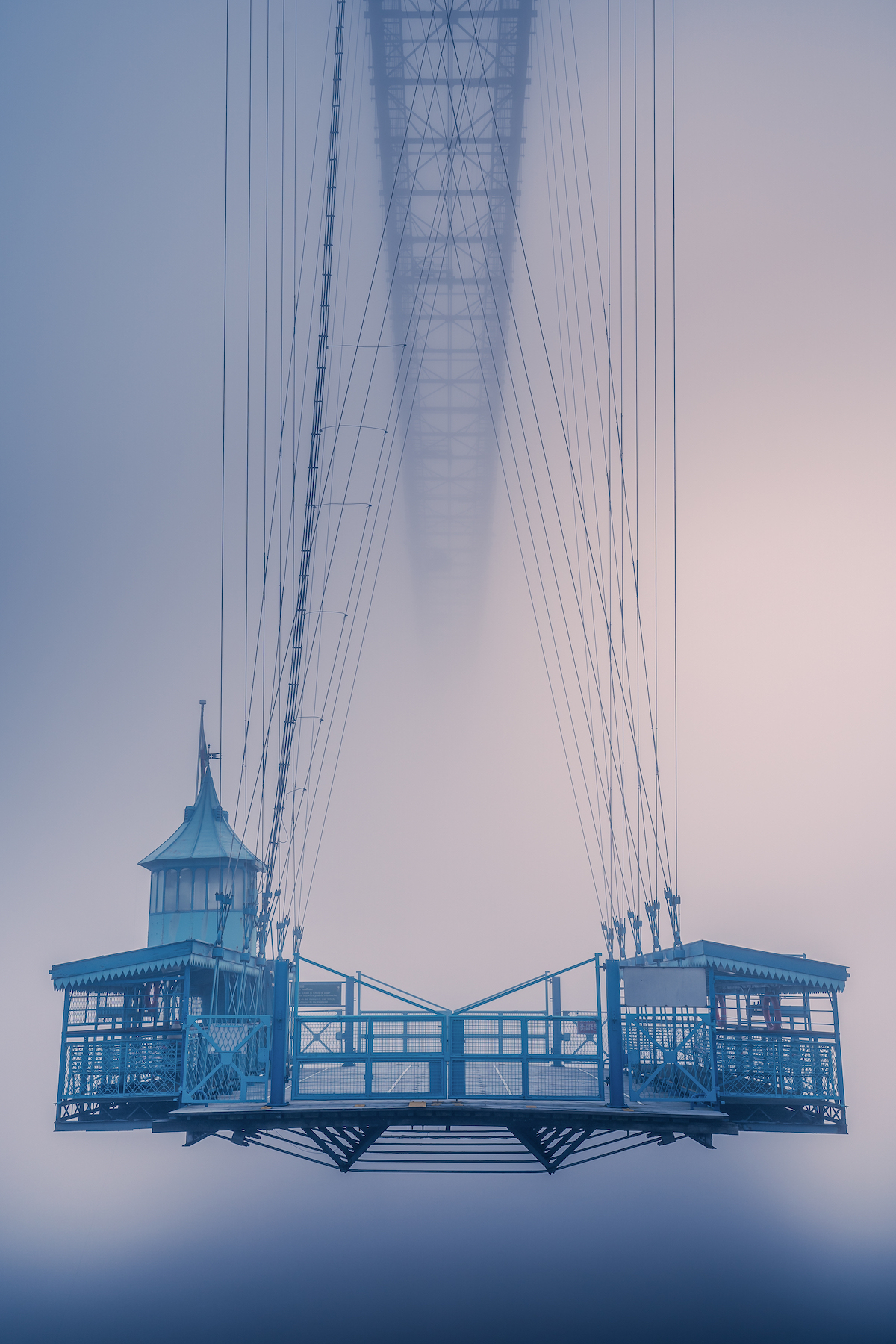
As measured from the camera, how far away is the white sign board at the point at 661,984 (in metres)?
11.9

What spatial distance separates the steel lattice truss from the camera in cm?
3048

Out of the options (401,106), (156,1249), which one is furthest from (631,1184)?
(401,106)

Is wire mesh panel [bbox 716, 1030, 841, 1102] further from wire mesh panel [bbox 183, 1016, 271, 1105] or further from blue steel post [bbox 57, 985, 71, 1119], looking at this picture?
blue steel post [bbox 57, 985, 71, 1119]

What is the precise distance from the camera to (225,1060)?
1231 centimetres

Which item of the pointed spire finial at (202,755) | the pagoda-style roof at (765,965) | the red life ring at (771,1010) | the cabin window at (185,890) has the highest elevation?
the pointed spire finial at (202,755)

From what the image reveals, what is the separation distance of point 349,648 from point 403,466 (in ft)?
20.5

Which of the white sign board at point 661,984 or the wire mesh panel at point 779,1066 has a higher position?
the white sign board at point 661,984

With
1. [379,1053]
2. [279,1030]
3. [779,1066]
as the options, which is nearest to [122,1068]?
[279,1030]

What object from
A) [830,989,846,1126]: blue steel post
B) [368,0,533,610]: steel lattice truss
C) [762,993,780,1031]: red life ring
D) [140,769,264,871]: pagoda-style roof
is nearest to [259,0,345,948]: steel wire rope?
[140,769,264,871]: pagoda-style roof

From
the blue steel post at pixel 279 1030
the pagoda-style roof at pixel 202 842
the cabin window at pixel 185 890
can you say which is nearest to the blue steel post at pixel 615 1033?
the blue steel post at pixel 279 1030

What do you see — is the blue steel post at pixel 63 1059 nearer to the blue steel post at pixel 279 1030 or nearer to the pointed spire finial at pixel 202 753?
the blue steel post at pixel 279 1030

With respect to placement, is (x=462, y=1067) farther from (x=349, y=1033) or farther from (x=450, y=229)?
(x=450, y=229)

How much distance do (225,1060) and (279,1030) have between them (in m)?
1.17

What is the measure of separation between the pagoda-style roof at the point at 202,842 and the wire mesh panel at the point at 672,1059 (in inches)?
535
